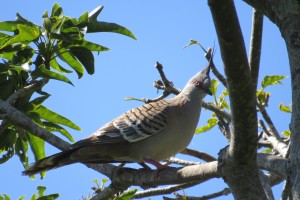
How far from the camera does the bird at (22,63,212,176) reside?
561cm

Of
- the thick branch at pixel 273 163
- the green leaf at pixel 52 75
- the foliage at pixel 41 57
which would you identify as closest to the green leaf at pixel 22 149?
the foliage at pixel 41 57

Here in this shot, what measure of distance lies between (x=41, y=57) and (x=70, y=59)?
0.97ft

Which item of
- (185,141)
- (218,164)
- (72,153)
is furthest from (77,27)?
(218,164)

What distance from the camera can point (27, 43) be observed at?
5324mm

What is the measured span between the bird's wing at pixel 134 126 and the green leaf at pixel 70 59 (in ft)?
2.12

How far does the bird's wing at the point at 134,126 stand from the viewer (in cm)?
572

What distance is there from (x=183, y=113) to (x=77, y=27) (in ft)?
5.04

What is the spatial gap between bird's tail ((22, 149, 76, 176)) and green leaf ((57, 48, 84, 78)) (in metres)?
0.89

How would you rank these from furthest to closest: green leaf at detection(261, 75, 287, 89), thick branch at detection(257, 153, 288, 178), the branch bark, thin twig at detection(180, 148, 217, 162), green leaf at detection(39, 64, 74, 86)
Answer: green leaf at detection(261, 75, 287, 89) → thin twig at detection(180, 148, 217, 162) → green leaf at detection(39, 64, 74, 86) → thick branch at detection(257, 153, 288, 178) → the branch bark

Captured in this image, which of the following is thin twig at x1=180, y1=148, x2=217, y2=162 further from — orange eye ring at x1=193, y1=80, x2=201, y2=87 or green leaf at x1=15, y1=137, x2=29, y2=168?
green leaf at x1=15, y1=137, x2=29, y2=168

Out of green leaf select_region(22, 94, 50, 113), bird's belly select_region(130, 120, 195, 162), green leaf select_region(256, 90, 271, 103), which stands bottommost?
bird's belly select_region(130, 120, 195, 162)

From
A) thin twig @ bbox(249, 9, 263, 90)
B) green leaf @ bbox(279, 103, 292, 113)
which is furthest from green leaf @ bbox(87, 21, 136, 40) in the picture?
green leaf @ bbox(279, 103, 292, 113)

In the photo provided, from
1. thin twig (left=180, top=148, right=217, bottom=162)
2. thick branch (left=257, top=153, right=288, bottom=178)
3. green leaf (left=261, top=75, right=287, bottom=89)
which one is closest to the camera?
thick branch (left=257, top=153, right=288, bottom=178)

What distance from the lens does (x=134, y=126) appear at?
5.88 m
